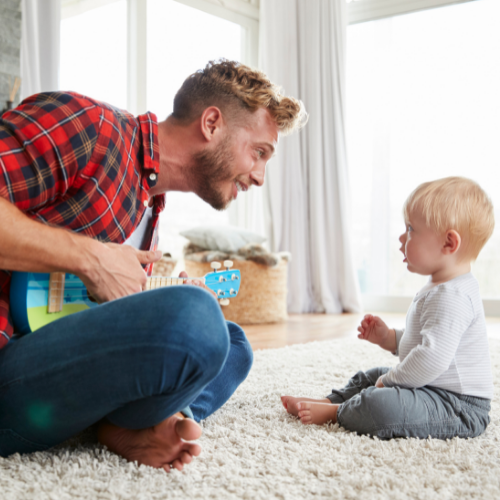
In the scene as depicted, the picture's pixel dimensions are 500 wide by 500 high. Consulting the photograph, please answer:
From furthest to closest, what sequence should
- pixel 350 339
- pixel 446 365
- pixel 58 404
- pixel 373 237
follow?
pixel 373 237 < pixel 350 339 < pixel 446 365 < pixel 58 404

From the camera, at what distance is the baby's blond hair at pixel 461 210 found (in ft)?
3.58

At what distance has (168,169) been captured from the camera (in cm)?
122

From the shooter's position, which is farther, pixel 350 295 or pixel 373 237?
pixel 373 237

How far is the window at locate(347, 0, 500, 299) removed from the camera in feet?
12.2

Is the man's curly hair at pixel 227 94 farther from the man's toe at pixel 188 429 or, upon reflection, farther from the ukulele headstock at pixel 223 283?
the man's toe at pixel 188 429

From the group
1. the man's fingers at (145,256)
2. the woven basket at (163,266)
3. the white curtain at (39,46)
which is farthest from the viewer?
the woven basket at (163,266)

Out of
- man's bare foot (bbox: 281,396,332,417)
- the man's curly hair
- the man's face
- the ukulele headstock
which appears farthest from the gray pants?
the man's curly hair

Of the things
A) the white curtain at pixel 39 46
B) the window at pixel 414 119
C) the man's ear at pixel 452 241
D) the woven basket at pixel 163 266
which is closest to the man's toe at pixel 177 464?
the man's ear at pixel 452 241

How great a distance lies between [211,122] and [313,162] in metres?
2.71

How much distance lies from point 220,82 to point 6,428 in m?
0.85

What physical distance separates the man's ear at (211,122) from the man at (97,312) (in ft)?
0.41

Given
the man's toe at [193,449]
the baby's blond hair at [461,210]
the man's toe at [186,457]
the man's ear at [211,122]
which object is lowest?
the man's toe at [186,457]

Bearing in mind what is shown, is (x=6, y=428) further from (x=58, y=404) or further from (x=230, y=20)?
(x=230, y=20)

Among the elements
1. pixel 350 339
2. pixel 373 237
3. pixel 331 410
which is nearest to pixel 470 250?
pixel 331 410
